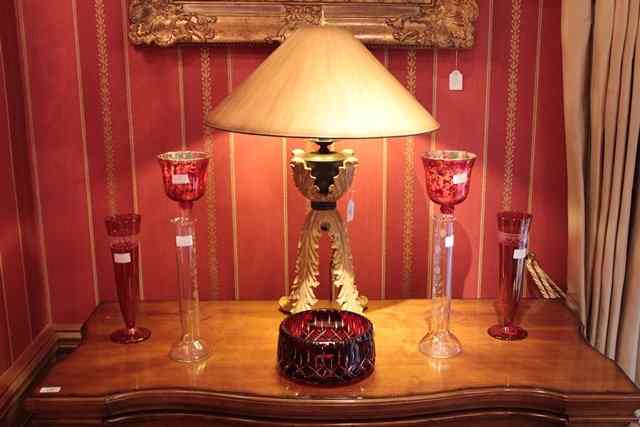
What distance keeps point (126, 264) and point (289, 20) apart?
0.70m

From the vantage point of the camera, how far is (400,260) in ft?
6.30

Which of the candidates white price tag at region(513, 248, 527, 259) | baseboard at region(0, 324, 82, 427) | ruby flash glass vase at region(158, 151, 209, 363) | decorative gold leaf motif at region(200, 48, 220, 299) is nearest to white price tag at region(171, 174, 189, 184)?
ruby flash glass vase at region(158, 151, 209, 363)

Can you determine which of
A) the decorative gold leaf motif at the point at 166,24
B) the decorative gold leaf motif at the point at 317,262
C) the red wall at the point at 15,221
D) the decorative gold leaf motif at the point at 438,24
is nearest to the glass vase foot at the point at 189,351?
the decorative gold leaf motif at the point at 317,262

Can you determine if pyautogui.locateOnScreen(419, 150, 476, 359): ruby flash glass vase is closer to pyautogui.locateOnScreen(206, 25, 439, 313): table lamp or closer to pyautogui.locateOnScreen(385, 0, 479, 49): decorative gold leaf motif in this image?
pyautogui.locateOnScreen(206, 25, 439, 313): table lamp

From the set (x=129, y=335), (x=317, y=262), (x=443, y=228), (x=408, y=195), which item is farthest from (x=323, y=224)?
(x=129, y=335)

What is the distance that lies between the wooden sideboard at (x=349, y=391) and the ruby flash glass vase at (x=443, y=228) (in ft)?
0.12

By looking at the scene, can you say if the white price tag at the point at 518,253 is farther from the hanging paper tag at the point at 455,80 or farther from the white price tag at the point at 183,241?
the white price tag at the point at 183,241

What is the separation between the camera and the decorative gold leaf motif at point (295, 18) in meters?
1.72

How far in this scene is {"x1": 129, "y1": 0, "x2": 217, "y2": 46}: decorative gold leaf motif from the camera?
1.71 metres

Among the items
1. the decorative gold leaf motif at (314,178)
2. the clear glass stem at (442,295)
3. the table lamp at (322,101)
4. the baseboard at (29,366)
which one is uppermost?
the table lamp at (322,101)

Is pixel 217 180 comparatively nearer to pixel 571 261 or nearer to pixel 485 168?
pixel 485 168

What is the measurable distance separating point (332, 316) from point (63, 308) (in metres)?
0.83

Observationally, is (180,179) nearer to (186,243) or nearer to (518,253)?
(186,243)

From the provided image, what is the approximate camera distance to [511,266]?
5.00ft
